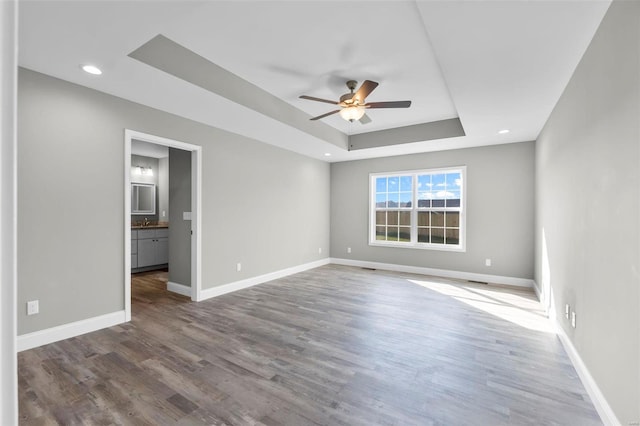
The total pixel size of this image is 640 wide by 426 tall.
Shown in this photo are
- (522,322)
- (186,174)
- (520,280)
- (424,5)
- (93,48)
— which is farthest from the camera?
(520,280)

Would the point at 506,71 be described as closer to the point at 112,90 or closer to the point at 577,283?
the point at 577,283

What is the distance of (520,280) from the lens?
505 cm

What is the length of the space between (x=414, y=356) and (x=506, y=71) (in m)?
2.65

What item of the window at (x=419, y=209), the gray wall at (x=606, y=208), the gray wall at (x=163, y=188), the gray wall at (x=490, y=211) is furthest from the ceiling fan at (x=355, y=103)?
the gray wall at (x=163, y=188)

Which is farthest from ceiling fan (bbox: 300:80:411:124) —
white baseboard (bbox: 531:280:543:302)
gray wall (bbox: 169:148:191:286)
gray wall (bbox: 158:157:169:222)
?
gray wall (bbox: 158:157:169:222)

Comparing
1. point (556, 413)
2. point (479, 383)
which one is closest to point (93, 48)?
point (479, 383)

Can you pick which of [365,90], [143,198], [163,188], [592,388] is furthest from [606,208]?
[143,198]

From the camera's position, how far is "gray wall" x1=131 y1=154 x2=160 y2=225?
21.8 ft

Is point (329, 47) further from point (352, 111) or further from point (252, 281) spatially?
point (252, 281)

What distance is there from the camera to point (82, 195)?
9.91ft

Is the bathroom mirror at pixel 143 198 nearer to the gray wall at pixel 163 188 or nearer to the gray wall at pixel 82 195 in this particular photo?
the gray wall at pixel 163 188

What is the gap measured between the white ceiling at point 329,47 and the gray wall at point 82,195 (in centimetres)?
22

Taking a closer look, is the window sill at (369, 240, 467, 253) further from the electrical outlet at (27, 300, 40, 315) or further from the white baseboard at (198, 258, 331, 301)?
the electrical outlet at (27, 300, 40, 315)

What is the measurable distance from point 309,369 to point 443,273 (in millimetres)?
4093
